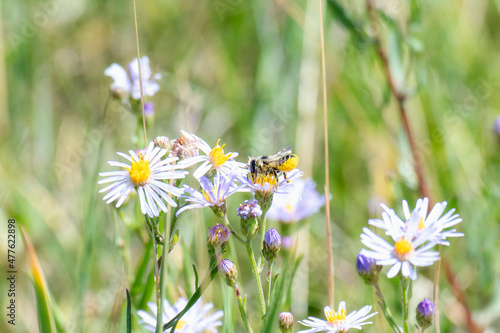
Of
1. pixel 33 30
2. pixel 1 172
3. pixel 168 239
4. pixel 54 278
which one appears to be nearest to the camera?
Answer: pixel 168 239

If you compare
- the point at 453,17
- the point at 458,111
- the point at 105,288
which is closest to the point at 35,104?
the point at 105,288

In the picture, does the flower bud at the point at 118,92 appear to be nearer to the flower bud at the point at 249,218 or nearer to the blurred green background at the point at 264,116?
the blurred green background at the point at 264,116

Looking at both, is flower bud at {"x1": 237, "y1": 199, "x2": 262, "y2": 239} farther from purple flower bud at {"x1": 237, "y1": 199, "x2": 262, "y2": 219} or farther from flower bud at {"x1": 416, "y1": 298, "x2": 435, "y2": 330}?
flower bud at {"x1": 416, "y1": 298, "x2": 435, "y2": 330}

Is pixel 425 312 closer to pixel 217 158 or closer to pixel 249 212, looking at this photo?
pixel 249 212

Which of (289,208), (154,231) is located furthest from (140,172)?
(289,208)

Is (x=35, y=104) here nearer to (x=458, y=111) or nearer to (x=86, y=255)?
(x=86, y=255)

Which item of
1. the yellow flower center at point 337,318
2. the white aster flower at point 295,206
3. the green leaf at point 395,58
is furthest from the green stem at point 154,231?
the green leaf at point 395,58
